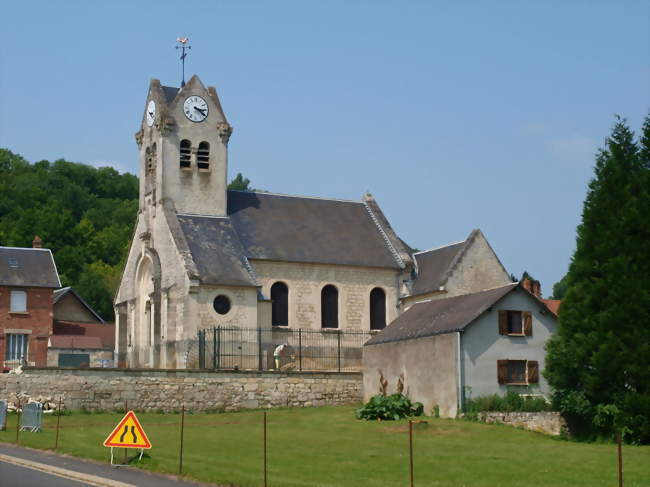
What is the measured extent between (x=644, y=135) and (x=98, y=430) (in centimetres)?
1984

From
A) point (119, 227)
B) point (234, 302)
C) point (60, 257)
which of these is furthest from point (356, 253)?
point (119, 227)

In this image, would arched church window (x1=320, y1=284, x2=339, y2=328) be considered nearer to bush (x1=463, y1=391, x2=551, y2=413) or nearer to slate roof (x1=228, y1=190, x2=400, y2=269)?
slate roof (x1=228, y1=190, x2=400, y2=269)

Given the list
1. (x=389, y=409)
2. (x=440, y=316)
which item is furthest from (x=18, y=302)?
(x=389, y=409)

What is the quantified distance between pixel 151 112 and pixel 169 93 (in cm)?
130

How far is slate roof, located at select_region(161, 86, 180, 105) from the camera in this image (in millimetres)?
50094

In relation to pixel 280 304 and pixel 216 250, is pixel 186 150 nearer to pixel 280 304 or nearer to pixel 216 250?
pixel 216 250

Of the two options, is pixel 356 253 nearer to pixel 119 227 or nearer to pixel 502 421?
pixel 502 421

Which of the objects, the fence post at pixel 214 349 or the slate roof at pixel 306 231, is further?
the slate roof at pixel 306 231

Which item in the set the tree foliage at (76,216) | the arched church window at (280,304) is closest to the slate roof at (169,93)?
the arched church window at (280,304)

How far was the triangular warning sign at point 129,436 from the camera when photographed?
21594 millimetres

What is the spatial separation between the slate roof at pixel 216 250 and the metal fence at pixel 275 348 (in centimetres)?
232

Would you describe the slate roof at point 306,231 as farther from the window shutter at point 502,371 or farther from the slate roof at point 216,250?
the window shutter at point 502,371

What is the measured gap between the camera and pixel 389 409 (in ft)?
117

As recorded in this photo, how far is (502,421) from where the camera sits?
34.0m
